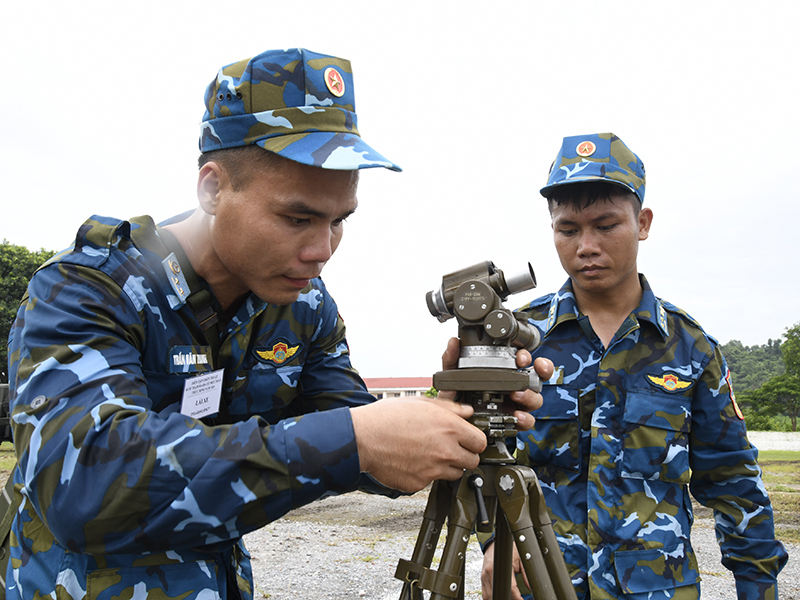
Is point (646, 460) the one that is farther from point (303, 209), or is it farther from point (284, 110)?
point (284, 110)

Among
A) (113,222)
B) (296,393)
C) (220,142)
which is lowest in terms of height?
(296,393)

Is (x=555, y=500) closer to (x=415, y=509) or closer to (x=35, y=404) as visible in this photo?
(x=35, y=404)

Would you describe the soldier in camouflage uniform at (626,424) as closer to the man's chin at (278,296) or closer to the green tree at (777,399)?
the man's chin at (278,296)

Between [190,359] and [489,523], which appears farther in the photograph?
[190,359]

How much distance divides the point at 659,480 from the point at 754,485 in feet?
1.44

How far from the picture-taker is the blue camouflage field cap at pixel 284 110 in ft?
6.76

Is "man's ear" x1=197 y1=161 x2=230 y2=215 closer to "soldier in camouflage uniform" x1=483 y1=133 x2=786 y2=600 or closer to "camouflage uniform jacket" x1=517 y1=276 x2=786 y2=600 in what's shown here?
"soldier in camouflage uniform" x1=483 y1=133 x2=786 y2=600

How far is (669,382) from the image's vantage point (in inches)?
116

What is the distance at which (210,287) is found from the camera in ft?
7.66

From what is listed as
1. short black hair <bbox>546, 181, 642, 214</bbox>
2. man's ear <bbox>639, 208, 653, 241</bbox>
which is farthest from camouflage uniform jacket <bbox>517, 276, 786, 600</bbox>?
short black hair <bbox>546, 181, 642, 214</bbox>

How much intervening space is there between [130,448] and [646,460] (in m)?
2.43

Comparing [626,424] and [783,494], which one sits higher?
[626,424]

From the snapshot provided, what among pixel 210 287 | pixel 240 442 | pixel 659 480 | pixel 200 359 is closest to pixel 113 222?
pixel 210 287

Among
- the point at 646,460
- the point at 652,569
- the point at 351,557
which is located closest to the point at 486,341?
the point at 646,460
